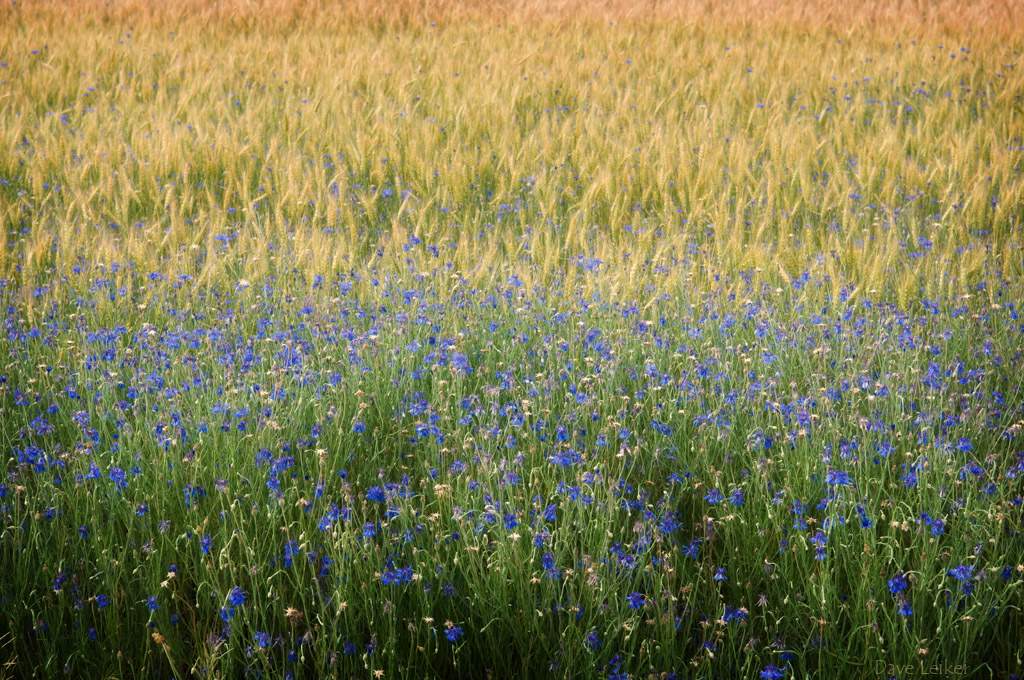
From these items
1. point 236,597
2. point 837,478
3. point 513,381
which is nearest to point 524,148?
point 513,381

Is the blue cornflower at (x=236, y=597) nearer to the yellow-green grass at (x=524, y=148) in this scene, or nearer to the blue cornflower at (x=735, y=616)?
the blue cornflower at (x=735, y=616)

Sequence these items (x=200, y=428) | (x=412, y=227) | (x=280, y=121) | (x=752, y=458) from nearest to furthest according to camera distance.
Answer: (x=200, y=428) → (x=752, y=458) → (x=412, y=227) → (x=280, y=121)

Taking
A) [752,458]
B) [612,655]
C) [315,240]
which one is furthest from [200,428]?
[315,240]

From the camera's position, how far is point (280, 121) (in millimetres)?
5863

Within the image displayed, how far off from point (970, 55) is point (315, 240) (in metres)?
6.70

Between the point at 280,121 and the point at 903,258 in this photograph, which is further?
the point at 280,121

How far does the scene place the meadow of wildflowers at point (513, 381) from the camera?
1830 millimetres

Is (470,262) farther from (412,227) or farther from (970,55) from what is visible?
Result: (970,55)

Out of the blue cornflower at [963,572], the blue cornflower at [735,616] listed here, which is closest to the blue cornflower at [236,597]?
the blue cornflower at [735,616]

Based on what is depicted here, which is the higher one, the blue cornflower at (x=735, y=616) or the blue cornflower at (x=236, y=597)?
the blue cornflower at (x=236, y=597)

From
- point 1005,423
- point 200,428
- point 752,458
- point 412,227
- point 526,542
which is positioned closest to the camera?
point 526,542

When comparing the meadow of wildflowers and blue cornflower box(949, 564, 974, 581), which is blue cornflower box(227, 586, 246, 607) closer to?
the meadow of wildflowers

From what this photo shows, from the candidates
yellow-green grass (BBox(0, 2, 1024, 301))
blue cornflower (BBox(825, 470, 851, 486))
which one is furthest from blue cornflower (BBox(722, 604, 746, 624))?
yellow-green grass (BBox(0, 2, 1024, 301))

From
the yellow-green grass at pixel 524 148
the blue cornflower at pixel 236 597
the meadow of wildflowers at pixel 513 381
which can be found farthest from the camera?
the yellow-green grass at pixel 524 148
